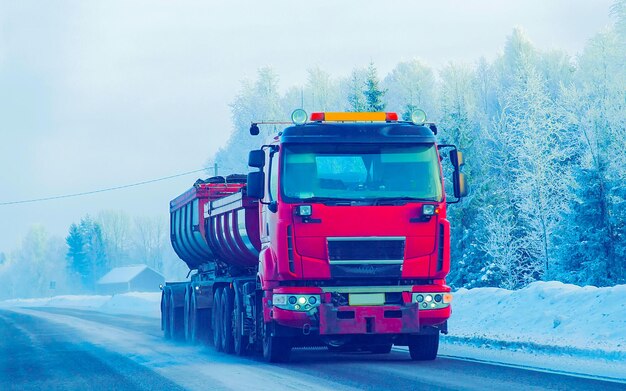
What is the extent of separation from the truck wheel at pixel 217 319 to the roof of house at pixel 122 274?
379 feet

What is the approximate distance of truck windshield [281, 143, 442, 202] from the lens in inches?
498

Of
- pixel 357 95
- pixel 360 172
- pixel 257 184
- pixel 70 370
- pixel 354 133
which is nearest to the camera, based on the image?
pixel 360 172

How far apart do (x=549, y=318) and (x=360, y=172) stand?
597cm

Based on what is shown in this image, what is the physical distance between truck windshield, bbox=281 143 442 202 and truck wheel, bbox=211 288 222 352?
5.15 m

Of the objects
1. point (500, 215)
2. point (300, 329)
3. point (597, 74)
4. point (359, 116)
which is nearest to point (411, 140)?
point (359, 116)

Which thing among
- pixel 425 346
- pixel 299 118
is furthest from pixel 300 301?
pixel 299 118

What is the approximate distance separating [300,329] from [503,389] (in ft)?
13.0

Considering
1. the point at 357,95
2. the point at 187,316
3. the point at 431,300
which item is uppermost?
the point at 357,95

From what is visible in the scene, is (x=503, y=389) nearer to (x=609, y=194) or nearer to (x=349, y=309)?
(x=349, y=309)

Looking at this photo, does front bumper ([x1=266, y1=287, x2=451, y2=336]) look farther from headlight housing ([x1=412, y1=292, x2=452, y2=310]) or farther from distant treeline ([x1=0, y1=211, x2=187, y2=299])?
distant treeline ([x1=0, y1=211, x2=187, y2=299])

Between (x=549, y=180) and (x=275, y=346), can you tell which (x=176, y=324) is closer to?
(x=275, y=346)

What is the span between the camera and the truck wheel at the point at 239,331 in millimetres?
15289

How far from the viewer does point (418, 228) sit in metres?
12.6

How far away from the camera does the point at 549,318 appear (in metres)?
16.9
